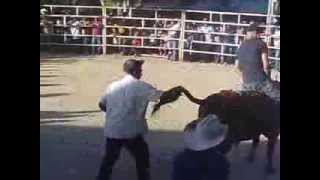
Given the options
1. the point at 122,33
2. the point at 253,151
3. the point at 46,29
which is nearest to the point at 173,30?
the point at 122,33

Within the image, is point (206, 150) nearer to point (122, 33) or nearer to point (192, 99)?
point (192, 99)

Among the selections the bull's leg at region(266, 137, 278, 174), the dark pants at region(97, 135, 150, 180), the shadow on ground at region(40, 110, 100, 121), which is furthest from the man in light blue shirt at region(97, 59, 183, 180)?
the bull's leg at region(266, 137, 278, 174)

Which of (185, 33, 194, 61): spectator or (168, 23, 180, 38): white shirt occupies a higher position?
(168, 23, 180, 38): white shirt

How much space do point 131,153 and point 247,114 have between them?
72cm

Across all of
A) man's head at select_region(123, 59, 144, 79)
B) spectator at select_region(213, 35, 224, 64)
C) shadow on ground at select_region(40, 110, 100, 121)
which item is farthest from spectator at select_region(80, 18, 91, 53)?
spectator at select_region(213, 35, 224, 64)

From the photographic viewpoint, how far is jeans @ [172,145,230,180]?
16.7 ft

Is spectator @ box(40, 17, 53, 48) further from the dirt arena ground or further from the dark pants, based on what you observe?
the dark pants

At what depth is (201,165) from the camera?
16.8 feet

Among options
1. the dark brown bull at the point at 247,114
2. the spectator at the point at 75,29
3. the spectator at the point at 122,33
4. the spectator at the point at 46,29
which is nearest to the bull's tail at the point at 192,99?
the dark brown bull at the point at 247,114

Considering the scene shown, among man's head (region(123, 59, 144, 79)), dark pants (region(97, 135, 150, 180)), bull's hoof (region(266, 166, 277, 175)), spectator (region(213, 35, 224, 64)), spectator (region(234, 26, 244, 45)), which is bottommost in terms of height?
bull's hoof (region(266, 166, 277, 175))

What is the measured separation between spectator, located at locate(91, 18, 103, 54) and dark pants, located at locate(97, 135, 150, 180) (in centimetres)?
53
